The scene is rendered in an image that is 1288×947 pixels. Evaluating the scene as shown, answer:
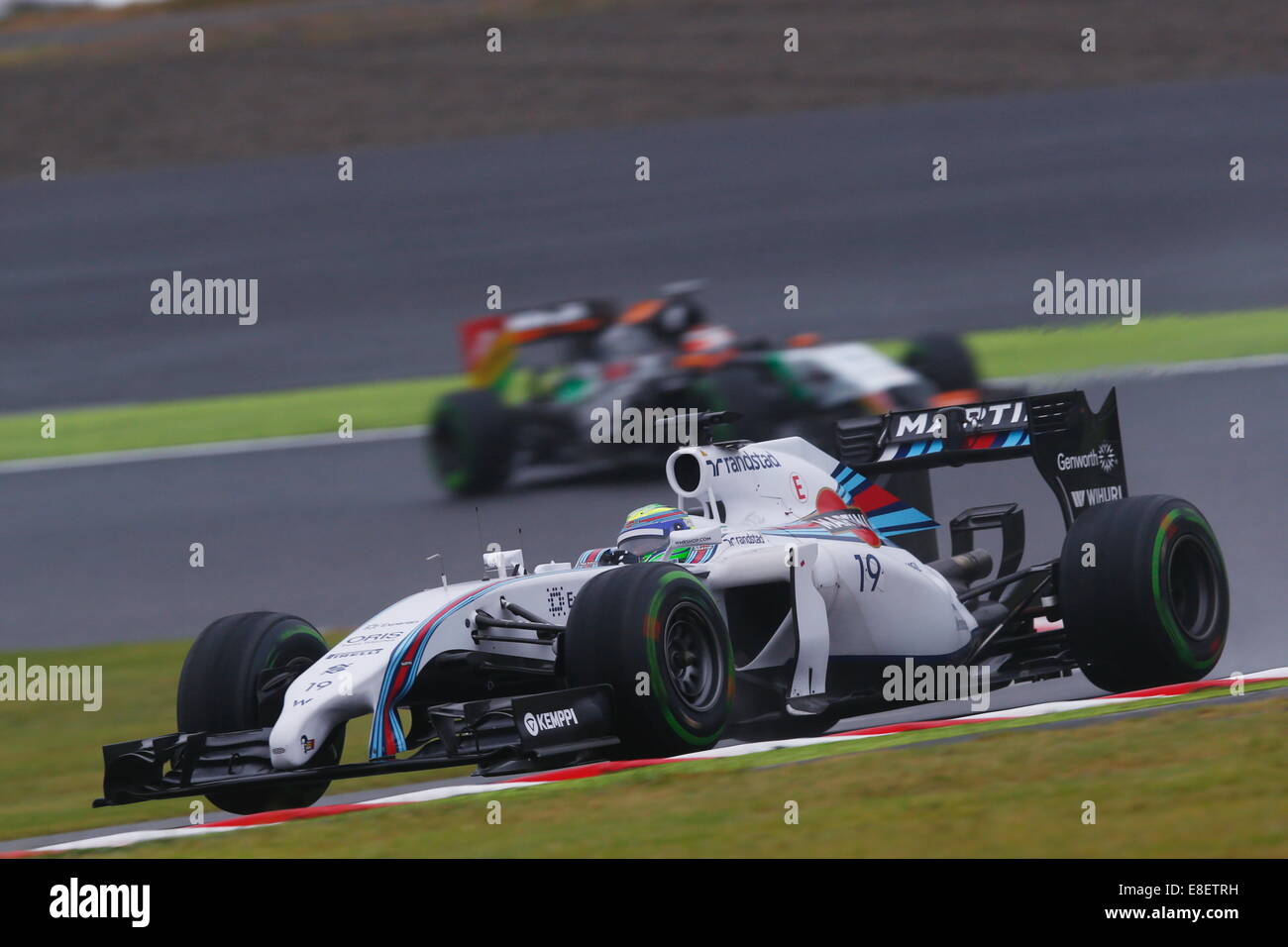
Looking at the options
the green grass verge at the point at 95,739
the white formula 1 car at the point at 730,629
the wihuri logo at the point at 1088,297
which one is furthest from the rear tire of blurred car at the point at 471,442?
the white formula 1 car at the point at 730,629

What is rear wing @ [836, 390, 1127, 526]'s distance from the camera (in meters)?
9.19

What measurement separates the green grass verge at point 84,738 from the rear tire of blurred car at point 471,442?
3367 mm

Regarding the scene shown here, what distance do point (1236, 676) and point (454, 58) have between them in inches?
834

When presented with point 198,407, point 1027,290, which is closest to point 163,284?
point 198,407

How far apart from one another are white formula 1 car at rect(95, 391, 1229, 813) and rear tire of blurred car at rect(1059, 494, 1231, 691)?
11mm

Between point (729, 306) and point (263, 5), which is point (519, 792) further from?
point (263, 5)

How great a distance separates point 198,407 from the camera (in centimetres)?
1861

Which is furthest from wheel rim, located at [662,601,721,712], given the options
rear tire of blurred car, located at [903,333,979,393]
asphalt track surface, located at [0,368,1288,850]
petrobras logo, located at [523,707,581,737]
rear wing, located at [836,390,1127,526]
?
rear tire of blurred car, located at [903,333,979,393]

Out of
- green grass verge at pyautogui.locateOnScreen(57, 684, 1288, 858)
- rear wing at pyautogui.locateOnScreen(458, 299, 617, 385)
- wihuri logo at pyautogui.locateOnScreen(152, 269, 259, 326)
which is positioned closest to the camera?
green grass verge at pyautogui.locateOnScreen(57, 684, 1288, 858)

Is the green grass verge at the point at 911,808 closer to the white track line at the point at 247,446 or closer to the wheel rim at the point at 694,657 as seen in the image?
the wheel rim at the point at 694,657

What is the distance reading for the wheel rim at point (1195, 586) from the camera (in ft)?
28.1

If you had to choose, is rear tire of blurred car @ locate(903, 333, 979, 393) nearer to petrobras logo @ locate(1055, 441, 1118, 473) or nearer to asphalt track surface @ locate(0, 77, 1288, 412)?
asphalt track surface @ locate(0, 77, 1288, 412)

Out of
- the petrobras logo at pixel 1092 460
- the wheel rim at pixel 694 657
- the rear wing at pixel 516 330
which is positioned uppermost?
the rear wing at pixel 516 330

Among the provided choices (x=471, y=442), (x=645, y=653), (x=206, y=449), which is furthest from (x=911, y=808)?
(x=206, y=449)
